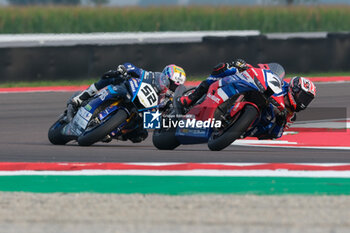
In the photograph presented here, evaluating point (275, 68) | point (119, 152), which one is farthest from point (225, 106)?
point (119, 152)

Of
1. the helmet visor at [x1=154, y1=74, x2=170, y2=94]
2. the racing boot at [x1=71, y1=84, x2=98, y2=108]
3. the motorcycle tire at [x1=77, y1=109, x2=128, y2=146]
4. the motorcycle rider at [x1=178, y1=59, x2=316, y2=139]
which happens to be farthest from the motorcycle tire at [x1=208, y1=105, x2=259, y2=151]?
the racing boot at [x1=71, y1=84, x2=98, y2=108]

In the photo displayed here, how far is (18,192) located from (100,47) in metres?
13.0

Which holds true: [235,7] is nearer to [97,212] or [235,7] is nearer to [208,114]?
[208,114]

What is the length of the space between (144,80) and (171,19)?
27.9 meters

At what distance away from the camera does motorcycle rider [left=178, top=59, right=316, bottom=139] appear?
9.99m

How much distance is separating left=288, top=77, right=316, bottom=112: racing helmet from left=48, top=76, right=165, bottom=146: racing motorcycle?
1668mm

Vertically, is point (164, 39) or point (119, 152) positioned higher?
point (119, 152)

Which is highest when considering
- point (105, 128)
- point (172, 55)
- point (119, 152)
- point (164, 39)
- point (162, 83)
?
point (162, 83)

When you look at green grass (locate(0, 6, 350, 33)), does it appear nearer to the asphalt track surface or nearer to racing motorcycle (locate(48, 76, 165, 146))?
the asphalt track surface

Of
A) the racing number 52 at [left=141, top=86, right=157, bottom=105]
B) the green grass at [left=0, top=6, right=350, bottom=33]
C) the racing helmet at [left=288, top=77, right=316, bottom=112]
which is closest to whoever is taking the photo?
the racing helmet at [left=288, top=77, right=316, bottom=112]

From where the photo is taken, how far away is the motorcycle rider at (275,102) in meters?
9.99

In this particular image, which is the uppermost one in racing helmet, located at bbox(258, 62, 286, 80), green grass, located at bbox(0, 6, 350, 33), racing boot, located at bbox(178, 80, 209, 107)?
racing helmet, located at bbox(258, 62, 286, 80)

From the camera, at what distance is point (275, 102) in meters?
9.95

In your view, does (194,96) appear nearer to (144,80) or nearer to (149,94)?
(149,94)
